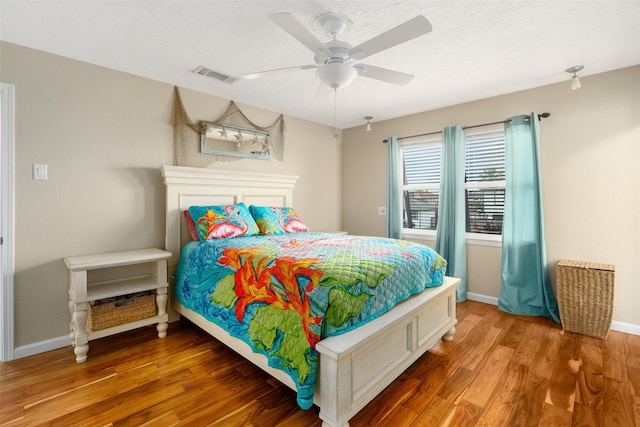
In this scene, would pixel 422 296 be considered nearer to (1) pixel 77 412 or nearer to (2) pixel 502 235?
(2) pixel 502 235

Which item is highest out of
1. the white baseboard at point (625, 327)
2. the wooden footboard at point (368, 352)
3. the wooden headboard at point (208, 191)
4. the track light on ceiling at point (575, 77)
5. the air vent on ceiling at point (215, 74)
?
the air vent on ceiling at point (215, 74)

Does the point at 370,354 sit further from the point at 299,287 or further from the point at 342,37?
the point at 342,37

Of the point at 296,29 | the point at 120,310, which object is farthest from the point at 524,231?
the point at 120,310

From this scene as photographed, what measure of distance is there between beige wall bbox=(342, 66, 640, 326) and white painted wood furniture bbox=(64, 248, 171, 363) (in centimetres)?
332

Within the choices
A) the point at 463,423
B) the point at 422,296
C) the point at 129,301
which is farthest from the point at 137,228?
the point at 463,423

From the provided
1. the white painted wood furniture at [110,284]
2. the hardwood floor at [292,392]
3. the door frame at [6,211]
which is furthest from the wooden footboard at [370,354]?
the door frame at [6,211]

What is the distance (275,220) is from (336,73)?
5.68 ft

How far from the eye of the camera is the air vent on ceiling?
2641mm

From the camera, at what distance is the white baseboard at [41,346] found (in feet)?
7.27

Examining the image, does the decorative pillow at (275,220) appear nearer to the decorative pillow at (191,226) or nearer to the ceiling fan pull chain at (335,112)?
the decorative pillow at (191,226)

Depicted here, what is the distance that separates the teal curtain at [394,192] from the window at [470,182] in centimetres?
14

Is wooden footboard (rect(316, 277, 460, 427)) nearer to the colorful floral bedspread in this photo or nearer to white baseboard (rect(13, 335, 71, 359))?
the colorful floral bedspread

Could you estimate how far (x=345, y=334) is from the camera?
1529 mm

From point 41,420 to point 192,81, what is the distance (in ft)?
8.87
